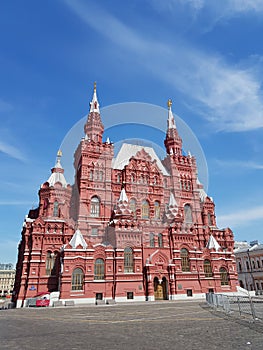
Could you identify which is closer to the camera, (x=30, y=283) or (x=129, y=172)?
(x=30, y=283)

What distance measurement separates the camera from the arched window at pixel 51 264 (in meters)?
34.0

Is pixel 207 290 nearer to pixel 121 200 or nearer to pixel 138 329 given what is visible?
pixel 121 200

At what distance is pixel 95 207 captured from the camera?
39.3 m

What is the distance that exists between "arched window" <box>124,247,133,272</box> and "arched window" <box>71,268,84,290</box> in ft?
18.6

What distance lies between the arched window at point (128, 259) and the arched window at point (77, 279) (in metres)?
5.67

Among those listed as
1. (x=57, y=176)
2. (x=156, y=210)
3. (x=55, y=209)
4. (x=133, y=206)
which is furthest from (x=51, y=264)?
(x=156, y=210)

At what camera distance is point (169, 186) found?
45.6 meters

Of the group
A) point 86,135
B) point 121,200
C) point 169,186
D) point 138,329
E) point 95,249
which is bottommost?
point 138,329

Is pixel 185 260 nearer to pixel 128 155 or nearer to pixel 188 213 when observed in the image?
pixel 188 213

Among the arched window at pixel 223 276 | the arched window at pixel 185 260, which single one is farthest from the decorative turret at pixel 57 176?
the arched window at pixel 223 276

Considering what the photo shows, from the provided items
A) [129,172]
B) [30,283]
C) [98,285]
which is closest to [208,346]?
[98,285]

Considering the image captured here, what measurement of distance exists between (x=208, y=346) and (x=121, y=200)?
100ft

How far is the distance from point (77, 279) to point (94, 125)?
83.5ft

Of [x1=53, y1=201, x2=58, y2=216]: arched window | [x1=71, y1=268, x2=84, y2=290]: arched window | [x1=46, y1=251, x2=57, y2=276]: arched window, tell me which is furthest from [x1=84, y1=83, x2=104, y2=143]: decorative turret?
[x1=71, y1=268, x2=84, y2=290]: arched window
